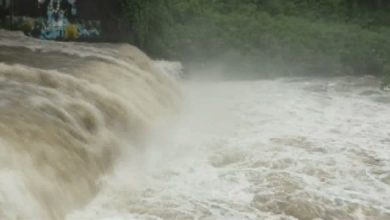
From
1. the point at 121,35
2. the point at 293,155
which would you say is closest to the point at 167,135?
the point at 293,155

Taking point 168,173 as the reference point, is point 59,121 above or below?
above

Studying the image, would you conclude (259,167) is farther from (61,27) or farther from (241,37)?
(241,37)

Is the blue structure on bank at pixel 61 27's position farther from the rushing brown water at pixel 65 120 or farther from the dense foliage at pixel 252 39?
the rushing brown water at pixel 65 120

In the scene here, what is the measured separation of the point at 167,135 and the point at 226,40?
10203 mm

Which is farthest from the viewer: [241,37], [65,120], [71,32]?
→ [241,37]

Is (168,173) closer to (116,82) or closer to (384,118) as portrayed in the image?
(116,82)

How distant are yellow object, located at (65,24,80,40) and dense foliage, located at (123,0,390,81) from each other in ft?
5.18

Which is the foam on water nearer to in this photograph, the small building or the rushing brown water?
the rushing brown water

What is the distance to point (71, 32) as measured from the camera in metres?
17.7

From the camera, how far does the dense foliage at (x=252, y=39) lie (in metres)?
19.1

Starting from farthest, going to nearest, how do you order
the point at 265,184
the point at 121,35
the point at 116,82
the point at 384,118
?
the point at 121,35 < the point at 384,118 < the point at 116,82 < the point at 265,184

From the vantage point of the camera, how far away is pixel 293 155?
32.0 ft

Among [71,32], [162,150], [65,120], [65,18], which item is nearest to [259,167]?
[162,150]

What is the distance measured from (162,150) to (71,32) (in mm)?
8602
